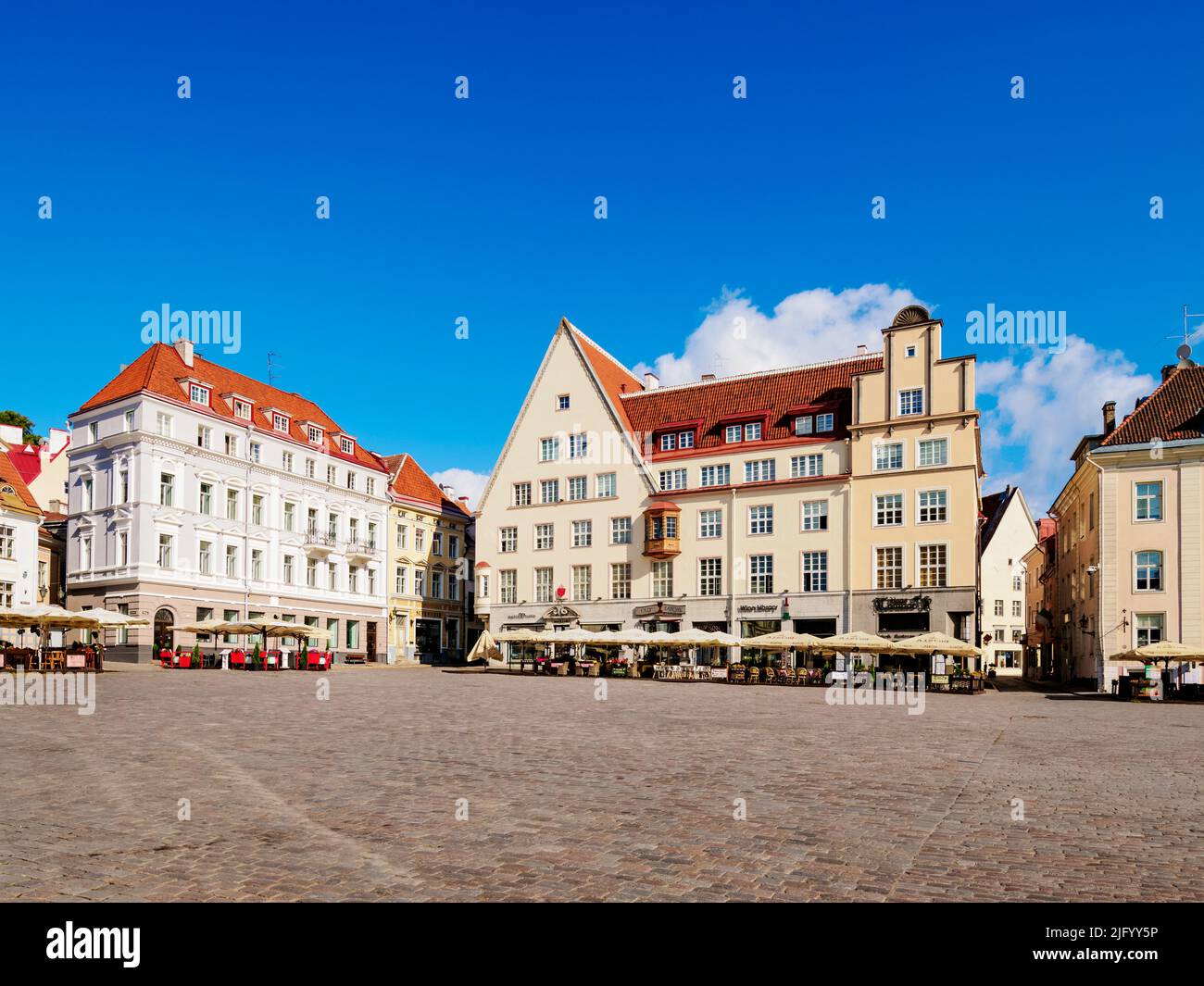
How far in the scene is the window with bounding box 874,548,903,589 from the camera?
53469 millimetres

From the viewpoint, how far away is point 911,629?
5250 centimetres

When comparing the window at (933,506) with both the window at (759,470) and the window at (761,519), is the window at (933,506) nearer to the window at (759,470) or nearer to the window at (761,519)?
the window at (761,519)

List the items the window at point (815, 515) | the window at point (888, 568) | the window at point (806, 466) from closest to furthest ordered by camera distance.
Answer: the window at point (888, 568)
the window at point (815, 515)
the window at point (806, 466)

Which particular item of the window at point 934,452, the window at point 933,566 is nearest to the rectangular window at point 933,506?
the window at point 933,566

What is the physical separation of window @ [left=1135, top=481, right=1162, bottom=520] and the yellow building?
1761 inches

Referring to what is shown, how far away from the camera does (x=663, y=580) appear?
60250 millimetres

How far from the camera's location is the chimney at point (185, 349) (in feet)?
195

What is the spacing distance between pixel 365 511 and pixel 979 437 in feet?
129

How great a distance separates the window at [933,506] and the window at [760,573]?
8582 mm

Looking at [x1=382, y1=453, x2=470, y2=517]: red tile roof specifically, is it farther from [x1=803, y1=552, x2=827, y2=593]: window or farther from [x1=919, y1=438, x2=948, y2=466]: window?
[x1=919, y1=438, x2=948, y2=466]: window

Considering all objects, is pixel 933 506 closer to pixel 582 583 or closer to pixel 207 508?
pixel 582 583

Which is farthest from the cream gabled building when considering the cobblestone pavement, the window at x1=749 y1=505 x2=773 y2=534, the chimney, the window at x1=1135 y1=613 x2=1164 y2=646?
the cobblestone pavement
